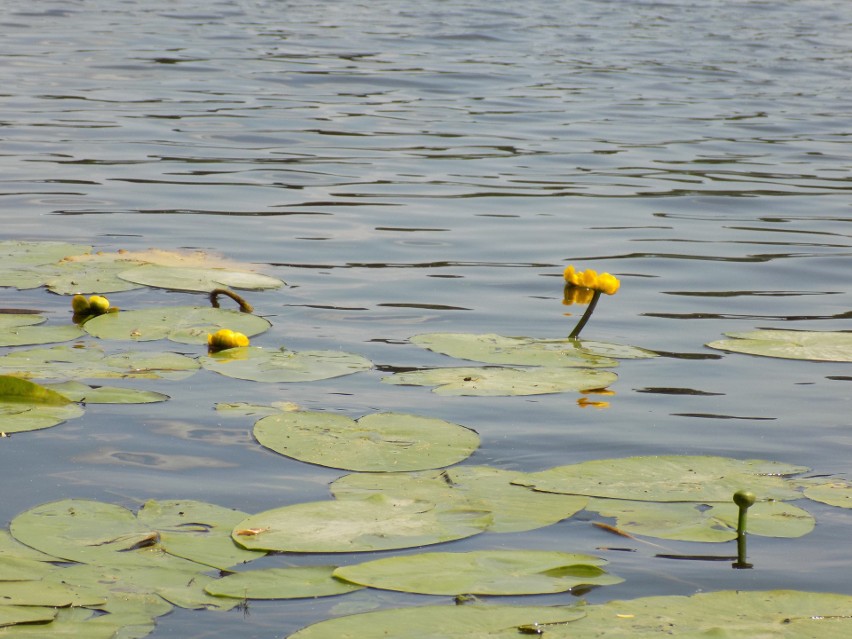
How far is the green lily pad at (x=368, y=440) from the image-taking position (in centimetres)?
278

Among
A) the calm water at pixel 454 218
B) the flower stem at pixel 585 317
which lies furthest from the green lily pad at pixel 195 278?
the flower stem at pixel 585 317

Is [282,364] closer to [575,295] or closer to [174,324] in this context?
[174,324]

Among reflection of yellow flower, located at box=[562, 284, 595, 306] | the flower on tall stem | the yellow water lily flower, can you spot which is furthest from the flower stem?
the yellow water lily flower

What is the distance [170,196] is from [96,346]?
279 cm

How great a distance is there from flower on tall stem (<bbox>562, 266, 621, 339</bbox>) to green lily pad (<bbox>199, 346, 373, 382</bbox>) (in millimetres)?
689

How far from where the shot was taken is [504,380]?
135 inches

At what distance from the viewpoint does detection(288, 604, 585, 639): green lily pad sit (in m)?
1.93

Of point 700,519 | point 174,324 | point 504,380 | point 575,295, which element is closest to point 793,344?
point 575,295

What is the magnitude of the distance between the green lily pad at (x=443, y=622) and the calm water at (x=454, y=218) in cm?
12

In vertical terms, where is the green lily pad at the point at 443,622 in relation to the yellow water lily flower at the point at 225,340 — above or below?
above

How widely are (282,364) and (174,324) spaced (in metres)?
0.52

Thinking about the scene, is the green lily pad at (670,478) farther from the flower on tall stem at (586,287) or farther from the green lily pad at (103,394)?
the green lily pad at (103,394)

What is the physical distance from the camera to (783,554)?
242 cm

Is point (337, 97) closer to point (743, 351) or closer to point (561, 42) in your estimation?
point (561, 42)
